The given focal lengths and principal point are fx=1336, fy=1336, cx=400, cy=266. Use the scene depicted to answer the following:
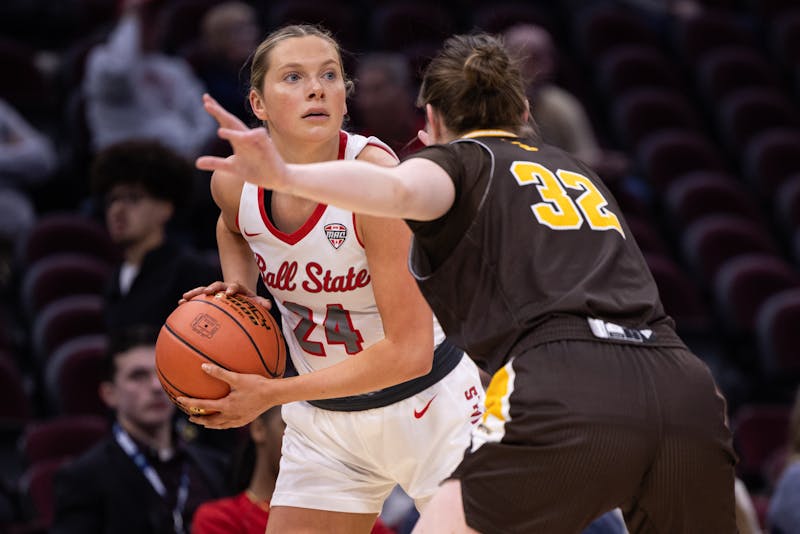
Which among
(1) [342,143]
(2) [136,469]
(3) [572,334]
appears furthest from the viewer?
(2) [136,469]

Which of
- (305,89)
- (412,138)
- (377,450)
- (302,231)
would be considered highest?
(305,89)

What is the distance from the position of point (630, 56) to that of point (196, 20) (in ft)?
10.1

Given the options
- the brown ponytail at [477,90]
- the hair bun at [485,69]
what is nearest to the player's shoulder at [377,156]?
the brown ponytail at [477,90]

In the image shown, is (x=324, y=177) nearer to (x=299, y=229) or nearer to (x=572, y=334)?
(x=572, y=334)

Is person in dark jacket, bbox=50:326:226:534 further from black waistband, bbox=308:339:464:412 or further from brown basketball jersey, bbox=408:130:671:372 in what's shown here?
brown basketball jersey, bbox=408:130:671:372

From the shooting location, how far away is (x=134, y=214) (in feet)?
19.5

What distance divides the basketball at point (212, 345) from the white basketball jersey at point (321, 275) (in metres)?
0.15

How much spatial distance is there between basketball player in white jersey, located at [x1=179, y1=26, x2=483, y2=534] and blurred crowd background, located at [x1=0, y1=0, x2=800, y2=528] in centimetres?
202

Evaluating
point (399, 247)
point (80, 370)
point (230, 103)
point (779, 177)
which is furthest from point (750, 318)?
point (399, 247)

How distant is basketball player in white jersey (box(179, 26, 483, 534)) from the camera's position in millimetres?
3406

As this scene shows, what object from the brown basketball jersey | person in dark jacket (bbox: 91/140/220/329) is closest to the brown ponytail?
the brown basketball jersey

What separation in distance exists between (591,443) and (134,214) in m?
3.54

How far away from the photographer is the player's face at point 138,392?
523cm

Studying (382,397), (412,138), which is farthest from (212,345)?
(412,138)
